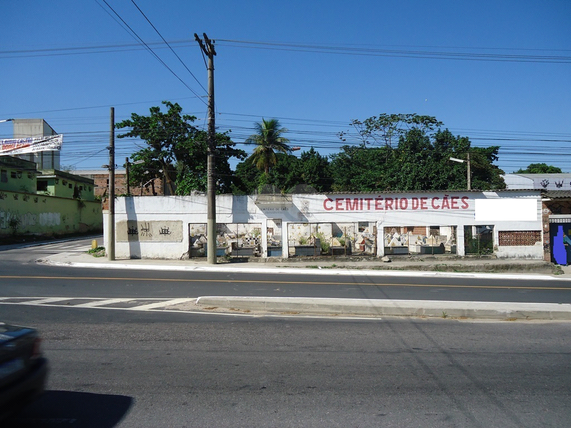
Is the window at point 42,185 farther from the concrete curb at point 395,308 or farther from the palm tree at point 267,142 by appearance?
the concrete curb at point 395,308

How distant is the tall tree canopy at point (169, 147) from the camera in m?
35.4

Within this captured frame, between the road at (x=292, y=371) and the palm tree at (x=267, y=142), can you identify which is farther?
the palm tree at (x=267, y=142)

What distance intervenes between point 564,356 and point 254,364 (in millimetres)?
4716

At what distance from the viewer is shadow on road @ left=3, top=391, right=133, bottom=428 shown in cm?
440

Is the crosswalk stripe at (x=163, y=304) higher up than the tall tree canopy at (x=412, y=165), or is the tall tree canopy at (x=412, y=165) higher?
the tall tree canopy at (x=412, y=165)

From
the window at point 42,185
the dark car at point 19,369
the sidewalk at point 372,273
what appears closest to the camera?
the dark car at point 19,369

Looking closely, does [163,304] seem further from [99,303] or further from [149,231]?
[149,231]

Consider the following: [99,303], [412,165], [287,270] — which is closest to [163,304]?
[99,303]

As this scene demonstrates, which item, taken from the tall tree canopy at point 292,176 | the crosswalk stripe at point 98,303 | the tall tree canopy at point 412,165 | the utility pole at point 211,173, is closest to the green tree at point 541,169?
the tall tree canopy at point 412,165

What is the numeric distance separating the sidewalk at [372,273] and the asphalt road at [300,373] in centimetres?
77

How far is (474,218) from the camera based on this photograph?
2473cm

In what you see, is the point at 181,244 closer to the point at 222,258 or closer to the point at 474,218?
the point at 222,258

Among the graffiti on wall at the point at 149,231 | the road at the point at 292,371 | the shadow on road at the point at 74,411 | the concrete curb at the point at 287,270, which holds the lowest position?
the concrete curb at the point at 287,270

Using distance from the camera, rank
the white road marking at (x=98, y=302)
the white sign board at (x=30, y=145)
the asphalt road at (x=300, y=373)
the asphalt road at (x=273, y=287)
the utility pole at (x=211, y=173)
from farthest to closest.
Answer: the white sign board at (x=30, y=145) → the utility pole at (x=211, y=173) → the asphalt road at (x=273, y=287) → the white road marking at (x=98, y=302) → the asphalt road at (x=300, y=373)
